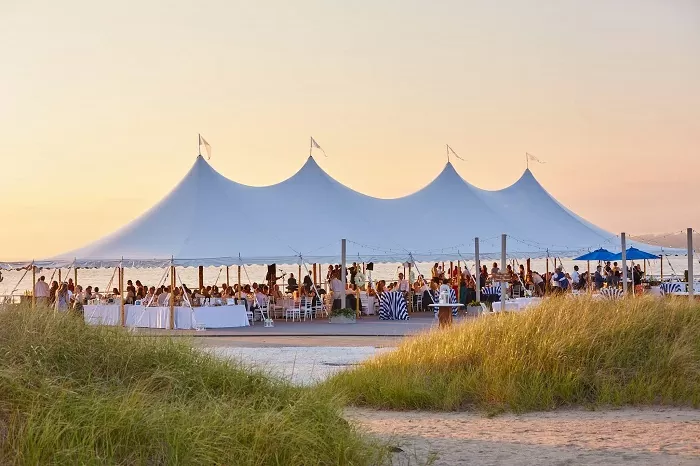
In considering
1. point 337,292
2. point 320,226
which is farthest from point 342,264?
point 320,226

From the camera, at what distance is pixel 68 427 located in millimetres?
6988

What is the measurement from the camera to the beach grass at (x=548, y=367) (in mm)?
11703

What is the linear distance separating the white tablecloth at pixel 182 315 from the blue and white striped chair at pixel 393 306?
13.4 feet

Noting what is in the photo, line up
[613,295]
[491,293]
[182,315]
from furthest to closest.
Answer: [491,293] < [182,315] < [613,295]

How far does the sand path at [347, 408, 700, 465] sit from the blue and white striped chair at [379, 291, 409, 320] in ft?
54.4

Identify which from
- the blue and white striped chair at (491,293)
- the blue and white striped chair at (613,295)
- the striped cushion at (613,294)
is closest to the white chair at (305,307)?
the blue and white striped chair at (491,293)

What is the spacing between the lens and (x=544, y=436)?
9.89 m

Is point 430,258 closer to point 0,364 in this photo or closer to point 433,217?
point 433,217

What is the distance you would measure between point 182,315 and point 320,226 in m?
6.07

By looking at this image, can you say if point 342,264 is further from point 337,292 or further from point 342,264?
point 337,292

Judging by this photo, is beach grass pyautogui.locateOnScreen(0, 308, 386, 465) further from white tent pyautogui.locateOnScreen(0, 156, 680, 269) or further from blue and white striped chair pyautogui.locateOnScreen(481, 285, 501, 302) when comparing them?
blue and white striped chair pyautogui.locateOnScreen(481, 285, 501, 302)

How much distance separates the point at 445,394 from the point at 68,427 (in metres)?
5.71

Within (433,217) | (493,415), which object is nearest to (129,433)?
(493,415)

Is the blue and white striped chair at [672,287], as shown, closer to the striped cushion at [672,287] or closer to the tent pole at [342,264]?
the striped cushion at [672,287]
